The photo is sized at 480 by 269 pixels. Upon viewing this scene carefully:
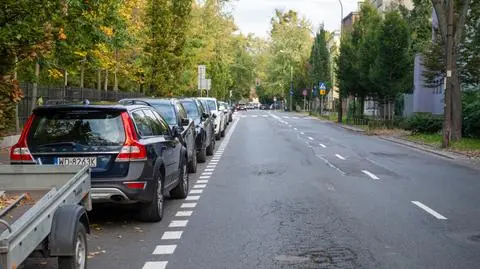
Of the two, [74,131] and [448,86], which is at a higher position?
[448,86]

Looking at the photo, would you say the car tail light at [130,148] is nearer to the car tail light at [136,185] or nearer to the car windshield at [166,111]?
the car tail light at [136,185]

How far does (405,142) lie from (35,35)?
73.0 ft

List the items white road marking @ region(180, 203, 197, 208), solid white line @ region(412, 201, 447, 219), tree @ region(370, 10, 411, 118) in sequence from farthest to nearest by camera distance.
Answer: tree @ region(370, 10, 411, 118)
white road marking @ region(180, 203, 197, 208)
solid white line @ region(412, 201, 447, 219)

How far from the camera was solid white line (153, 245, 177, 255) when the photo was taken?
7570mm

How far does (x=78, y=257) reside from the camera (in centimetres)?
596

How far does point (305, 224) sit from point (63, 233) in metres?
4.55

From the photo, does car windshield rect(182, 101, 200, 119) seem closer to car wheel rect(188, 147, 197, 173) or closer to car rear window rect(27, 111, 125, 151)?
car wheel rect(188, 147, 197, 173)

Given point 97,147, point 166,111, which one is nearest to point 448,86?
point 166,111

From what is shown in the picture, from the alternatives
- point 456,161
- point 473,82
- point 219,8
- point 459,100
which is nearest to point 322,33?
point 219,8

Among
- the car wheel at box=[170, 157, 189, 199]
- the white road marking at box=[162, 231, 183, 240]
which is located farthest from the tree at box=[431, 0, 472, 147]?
the white road marking at box=[162, 231, 183, 240]

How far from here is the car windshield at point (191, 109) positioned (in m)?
19.5

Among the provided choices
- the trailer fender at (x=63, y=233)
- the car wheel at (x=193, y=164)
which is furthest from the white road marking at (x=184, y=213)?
the car wheel at (x=193, y=164)

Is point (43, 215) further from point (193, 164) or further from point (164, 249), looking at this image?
point (193, 164)

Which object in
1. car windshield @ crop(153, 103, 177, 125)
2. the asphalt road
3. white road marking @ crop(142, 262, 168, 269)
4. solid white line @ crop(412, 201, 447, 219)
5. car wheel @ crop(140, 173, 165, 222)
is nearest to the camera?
white road marking @ crop(142, 262, 168, 269)
